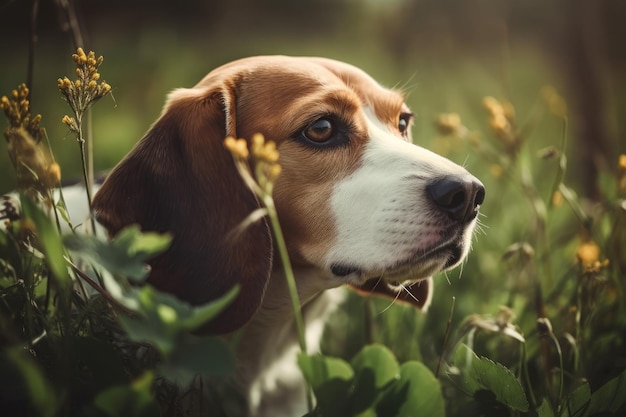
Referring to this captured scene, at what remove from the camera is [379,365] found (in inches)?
61.0

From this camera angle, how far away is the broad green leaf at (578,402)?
172 centimetres

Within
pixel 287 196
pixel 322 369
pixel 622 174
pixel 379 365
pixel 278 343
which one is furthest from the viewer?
pixel 278 343

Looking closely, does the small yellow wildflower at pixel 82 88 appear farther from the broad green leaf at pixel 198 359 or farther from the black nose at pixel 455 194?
the black nose at pixel 455 194

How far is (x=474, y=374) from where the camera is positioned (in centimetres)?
174

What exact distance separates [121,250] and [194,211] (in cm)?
70

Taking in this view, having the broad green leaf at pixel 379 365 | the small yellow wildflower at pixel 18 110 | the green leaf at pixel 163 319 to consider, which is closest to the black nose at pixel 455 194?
the broad green leaf at pixel 379 365

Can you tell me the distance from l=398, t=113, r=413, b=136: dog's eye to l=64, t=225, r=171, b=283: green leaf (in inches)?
60.7

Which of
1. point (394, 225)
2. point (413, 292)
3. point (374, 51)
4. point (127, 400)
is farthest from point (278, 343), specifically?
point (374, 51)

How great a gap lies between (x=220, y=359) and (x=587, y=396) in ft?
3.54

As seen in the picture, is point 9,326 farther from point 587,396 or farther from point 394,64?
point 394,64

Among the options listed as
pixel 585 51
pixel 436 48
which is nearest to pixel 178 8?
pixel 436 48

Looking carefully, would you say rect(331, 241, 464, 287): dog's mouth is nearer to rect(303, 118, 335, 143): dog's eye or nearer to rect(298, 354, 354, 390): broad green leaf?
rect(303, 118, 335, 143): dog's eye

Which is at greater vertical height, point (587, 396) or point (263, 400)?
point (587, 396)

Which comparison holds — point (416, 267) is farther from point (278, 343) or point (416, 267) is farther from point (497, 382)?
point (278, 343)
